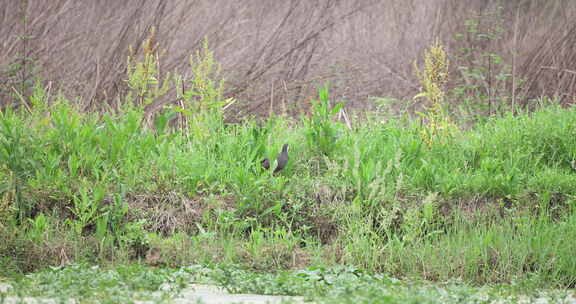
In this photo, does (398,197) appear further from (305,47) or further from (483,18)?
(483,18)

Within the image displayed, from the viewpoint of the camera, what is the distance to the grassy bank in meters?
4.82

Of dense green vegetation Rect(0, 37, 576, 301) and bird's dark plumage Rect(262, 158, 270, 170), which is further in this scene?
bird's dark plumage Rect(262, 158, 270, 170)

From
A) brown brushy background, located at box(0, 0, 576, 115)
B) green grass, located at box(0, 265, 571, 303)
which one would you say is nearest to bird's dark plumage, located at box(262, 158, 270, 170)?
green grass, located at box(0, 265, 571, 303)

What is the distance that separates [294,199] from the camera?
552cm

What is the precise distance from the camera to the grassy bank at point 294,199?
482cm

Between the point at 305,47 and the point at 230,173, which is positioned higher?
the point at 305,47

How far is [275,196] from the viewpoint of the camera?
18.1 feet

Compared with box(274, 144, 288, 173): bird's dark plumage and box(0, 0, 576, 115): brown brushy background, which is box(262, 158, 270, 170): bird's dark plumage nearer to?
box(274, 144, 288, 173): bird's dark plumage

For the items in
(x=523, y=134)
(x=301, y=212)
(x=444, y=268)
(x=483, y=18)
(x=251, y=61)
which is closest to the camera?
(x=444, y=268)

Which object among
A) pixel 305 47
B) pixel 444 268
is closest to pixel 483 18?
pixel 305 47

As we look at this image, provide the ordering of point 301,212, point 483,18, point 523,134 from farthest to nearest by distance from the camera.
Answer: point 483,18 < point 523,134 < point 301,212

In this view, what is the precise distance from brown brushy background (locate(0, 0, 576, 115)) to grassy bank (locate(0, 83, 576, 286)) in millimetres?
2286

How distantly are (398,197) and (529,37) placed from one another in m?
5.39

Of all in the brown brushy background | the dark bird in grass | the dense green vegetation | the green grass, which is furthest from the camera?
the brown brushy background
